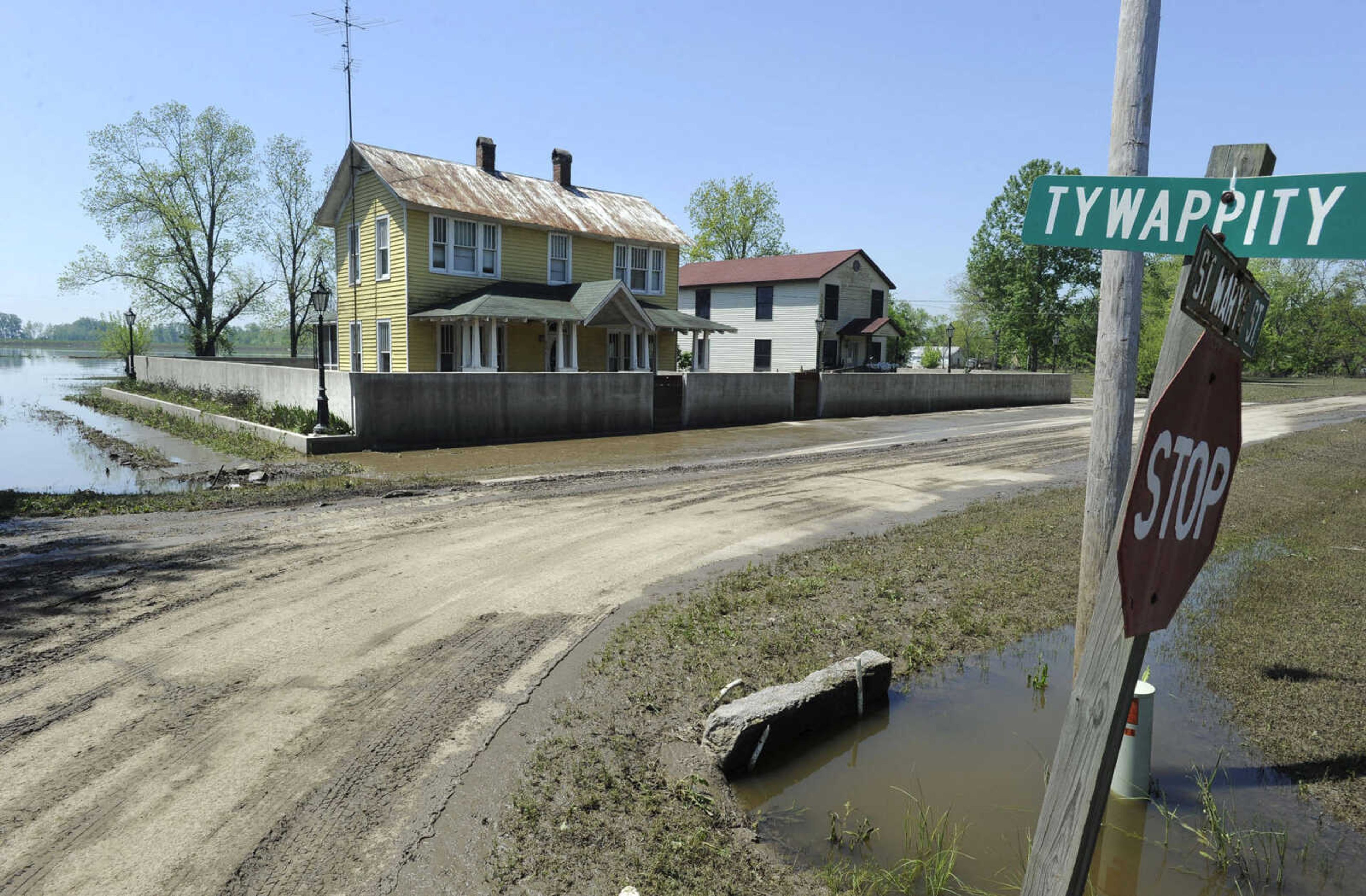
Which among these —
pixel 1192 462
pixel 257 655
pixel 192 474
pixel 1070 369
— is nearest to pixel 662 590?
pixel 257 655

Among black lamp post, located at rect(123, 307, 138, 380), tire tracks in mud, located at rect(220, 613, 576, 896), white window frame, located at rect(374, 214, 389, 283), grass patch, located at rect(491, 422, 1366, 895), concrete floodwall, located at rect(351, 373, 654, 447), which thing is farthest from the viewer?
black lamp post, located at rect(123, 307, 138, 380)

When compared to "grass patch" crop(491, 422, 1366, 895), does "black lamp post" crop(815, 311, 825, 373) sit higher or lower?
higher

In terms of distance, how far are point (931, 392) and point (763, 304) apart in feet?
57.0

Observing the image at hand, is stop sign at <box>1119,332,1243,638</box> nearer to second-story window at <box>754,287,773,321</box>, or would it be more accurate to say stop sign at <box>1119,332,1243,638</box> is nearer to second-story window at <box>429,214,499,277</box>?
second-story window at <box>429,214,499,277</box>

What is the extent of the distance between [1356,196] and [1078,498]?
9.56 metres

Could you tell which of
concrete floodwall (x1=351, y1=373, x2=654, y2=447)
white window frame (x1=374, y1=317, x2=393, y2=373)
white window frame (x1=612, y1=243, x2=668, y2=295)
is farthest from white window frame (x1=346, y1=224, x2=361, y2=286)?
concrete floodwall (x1=351, y1=373, x2=654, y2=447)

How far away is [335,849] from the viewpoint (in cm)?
344

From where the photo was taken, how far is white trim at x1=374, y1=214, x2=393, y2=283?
24.8 meters

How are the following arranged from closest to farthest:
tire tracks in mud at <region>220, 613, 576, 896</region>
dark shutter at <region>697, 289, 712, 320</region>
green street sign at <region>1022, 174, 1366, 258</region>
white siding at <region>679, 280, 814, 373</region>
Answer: green street sign at <region>1022, 174, 1366, 258</region> → tire tracks in mud at <region>220, 613, 576, 896</region> → white siding at <region>679, 280, 814, 373</region> → dark shutter at <region>697, 289, 712, 320</region>

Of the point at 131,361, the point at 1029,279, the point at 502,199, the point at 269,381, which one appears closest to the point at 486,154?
the point at 502,199

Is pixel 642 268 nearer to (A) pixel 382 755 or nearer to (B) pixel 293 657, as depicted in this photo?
(B) pixel 293 657

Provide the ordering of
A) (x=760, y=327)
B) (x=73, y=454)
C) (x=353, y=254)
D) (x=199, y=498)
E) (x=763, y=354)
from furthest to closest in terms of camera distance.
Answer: (x=763, y=354) < (x=760, y=327) < (x=353, y=254) < (x=73, y=454) < (x=199, y=498)

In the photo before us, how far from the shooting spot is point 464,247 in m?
25.1

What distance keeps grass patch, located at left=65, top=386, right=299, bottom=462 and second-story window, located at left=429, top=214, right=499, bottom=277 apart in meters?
7.80
